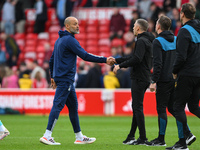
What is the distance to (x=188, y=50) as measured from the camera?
656 cm

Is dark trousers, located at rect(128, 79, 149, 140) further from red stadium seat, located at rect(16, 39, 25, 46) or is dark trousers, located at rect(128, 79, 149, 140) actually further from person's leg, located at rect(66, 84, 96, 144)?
red stadium seat, located at rect(16, 39, 25, 46)

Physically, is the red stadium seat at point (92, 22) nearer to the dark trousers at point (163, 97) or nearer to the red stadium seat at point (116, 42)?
the red stadium seat at point (116, 42)

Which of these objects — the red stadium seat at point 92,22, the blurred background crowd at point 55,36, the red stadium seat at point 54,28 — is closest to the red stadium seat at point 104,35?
the blurred background crowd at point 55,36

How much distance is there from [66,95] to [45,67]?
10.8 metres

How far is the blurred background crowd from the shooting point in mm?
16797

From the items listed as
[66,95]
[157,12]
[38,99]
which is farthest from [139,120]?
[157,12]

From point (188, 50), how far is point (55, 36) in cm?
1666

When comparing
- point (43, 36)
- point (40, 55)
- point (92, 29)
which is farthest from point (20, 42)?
point (92, 29)

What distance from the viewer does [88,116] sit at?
50.2 ft

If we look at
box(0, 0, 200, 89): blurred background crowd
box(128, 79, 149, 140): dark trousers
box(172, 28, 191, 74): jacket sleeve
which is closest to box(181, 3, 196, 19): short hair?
box(172, 28, 191, 74): jacket sleeve

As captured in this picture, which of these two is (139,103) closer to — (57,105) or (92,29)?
(57,105)

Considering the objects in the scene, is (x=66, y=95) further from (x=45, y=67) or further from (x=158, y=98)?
(x=45, y=67)

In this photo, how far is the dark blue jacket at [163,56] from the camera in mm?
7207

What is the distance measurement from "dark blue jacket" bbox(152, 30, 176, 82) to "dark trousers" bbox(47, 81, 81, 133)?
1.64 m
